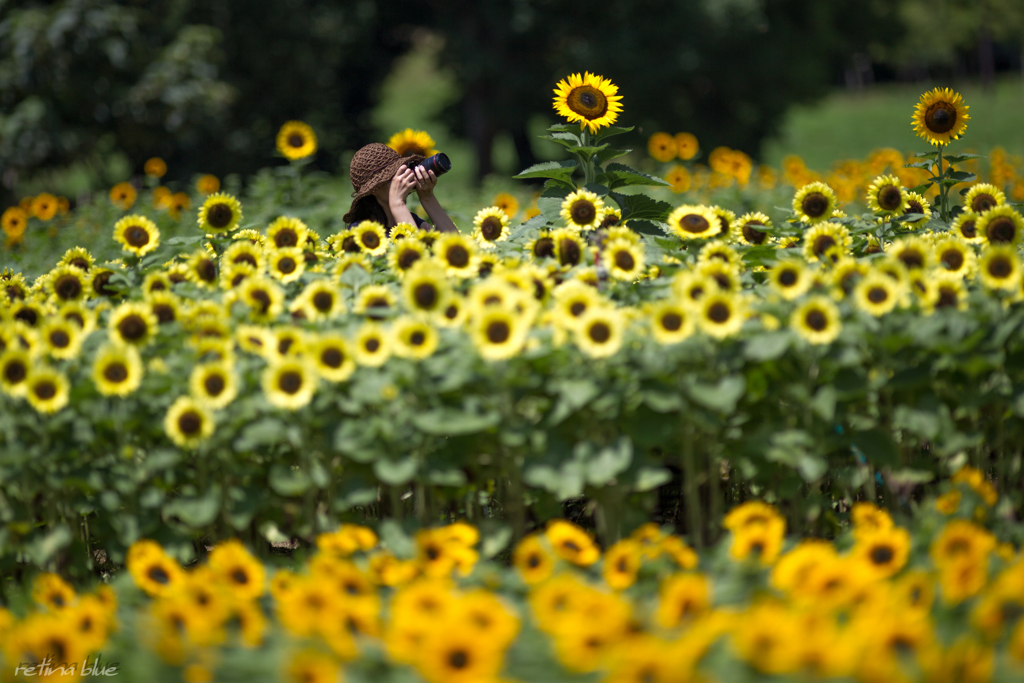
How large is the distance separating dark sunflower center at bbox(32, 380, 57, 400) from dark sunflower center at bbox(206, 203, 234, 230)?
1.24 meters

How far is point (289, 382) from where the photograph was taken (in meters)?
2.36

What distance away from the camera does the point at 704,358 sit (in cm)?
244

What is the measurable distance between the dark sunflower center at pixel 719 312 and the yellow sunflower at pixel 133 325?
154 cm

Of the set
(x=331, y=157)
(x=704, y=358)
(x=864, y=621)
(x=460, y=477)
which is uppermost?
(x=331, y=157)

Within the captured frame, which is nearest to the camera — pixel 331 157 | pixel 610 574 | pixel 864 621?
pixel 864 621

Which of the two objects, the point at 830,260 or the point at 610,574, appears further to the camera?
the point at 830,260

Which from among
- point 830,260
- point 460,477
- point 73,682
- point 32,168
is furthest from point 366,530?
point 32,168

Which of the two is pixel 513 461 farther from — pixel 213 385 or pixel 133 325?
pixel 133 325

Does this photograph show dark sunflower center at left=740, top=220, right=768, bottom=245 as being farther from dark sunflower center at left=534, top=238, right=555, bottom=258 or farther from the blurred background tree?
the blurred background tree

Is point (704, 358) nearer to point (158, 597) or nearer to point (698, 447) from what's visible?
point (698, 447)

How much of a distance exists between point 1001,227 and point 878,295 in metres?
0.89

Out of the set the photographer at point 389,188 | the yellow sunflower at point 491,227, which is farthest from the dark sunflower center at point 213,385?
the photographer at point 389,188

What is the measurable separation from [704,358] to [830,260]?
2.65ft

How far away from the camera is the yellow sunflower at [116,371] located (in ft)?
7.82
